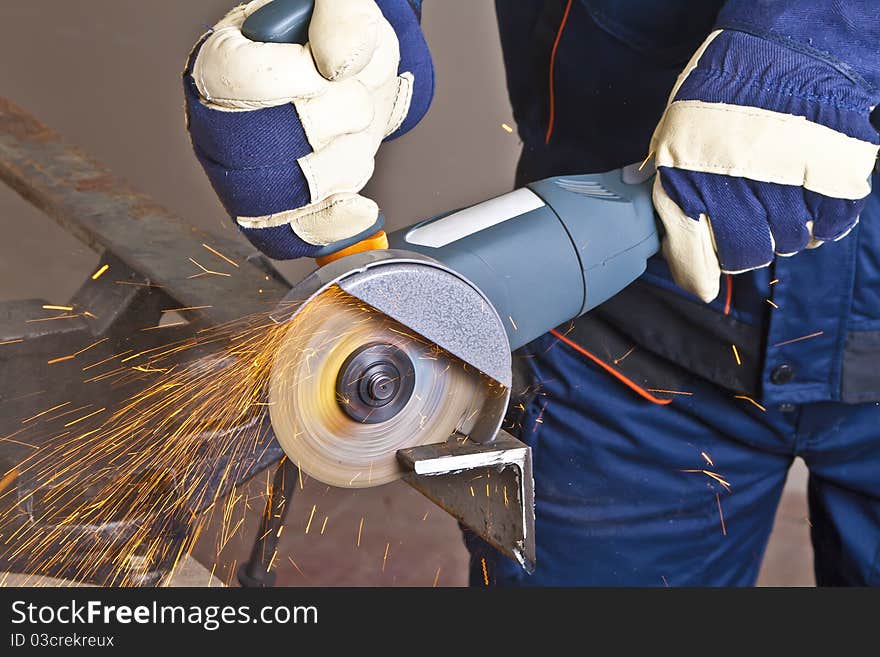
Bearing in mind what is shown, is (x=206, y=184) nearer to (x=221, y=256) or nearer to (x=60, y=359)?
(x=221, y=256)

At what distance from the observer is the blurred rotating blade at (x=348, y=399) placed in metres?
1.03

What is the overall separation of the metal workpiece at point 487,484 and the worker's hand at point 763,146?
352 millimetres

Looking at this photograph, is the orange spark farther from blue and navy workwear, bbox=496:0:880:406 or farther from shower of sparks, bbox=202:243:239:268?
blue and navy workwear, bbox=496:0:880:406

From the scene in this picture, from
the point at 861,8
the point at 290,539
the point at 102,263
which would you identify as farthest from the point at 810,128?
the point at 290,539

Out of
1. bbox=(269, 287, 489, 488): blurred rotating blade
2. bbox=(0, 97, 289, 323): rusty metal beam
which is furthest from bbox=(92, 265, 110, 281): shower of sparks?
bbox=(269, 287, 489, 488): blurred rotating blade

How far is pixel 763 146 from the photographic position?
1.08 meters

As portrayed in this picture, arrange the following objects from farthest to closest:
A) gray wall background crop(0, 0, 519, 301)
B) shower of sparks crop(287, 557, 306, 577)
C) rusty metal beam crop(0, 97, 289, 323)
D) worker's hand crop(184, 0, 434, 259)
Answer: gray wall background crop(0, 0, 519, 301), shower of sparks crop(287, 557, 306, 577), rusty metal beam crop(0, 97, 289, 323), worker's hand crop(184, 0, 434, 259)

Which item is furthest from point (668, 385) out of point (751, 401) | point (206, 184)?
point (206, 184)

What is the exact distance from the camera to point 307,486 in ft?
10.4

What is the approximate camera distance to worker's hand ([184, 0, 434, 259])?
985mm

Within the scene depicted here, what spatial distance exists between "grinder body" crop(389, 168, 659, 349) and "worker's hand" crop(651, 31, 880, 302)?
7 centimetres

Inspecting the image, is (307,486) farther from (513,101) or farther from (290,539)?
(513,101)

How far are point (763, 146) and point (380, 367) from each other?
0.47m

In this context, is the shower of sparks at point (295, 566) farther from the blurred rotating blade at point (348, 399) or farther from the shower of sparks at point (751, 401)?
the blurred rotating blade at point (348, 399)
